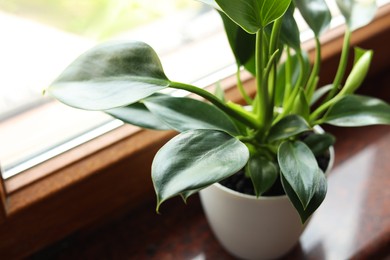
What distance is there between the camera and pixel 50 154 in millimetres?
626

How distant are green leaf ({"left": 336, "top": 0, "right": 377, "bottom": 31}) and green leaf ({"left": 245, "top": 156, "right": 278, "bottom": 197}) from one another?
0.19 metres

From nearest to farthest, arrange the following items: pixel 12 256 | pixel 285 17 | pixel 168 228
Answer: pixel 285 17 < pixel 12 256 < pixel 168 228

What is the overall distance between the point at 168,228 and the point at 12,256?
211 mm

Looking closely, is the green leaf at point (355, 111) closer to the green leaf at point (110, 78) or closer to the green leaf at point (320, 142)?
the green leaf at point (320, 142)

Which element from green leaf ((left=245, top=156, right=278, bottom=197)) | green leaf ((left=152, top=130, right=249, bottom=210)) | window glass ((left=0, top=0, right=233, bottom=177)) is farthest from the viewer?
window glass ((left=0, top=0, right=233, bottom=177))

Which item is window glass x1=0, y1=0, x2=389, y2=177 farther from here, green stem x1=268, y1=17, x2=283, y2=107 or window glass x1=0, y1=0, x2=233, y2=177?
green stem x1=268, y1=17, x2=283, y2=107

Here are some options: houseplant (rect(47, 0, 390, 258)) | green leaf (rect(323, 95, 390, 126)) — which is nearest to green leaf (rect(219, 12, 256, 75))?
houseplant (rect(47, 0, 390, 258))

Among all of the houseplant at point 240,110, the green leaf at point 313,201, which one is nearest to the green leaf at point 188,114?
the houseplant at point 240,110

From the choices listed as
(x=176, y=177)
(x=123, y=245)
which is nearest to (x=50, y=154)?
(x=123, y=245)

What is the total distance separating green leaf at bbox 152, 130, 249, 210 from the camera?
1.27 feet

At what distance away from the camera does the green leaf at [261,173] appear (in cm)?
50

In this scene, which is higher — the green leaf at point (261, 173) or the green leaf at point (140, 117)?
the green leaf at point (140, 117)

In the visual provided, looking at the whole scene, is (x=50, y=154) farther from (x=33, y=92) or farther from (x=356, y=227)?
(x=356, y=227)

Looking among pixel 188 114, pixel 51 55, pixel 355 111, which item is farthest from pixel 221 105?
pixel 51 55
